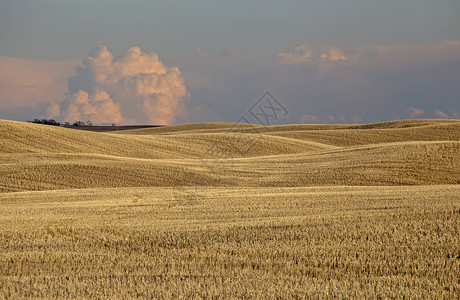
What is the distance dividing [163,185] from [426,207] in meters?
17.6

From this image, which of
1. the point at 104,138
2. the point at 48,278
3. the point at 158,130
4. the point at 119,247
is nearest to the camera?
the point at 48,278

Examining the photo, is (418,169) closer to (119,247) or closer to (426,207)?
(426,207)

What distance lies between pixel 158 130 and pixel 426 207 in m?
91.6

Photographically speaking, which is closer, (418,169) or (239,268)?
(239,268)

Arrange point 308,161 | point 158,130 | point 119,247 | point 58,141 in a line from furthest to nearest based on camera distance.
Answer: point 158,130 < point 58,141 < point 308,161 < point 119,247

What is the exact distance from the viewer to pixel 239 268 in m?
10.4

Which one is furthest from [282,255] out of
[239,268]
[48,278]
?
[48,278]

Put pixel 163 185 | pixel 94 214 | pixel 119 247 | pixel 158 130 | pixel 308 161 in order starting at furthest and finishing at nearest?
pixel 158 130 → pixel 308 161 → pixel 163 185 → pixel 94 214 → pixel 119 247

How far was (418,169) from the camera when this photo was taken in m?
32.5

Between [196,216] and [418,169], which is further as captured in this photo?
[418,169]

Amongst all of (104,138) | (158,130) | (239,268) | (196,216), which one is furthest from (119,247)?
(158,130)

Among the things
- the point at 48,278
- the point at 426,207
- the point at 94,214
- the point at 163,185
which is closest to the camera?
the point at 48,278

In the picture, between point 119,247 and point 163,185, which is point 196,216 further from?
point 163,185

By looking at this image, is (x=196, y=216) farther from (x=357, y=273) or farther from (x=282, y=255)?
(x=357, y=273)
